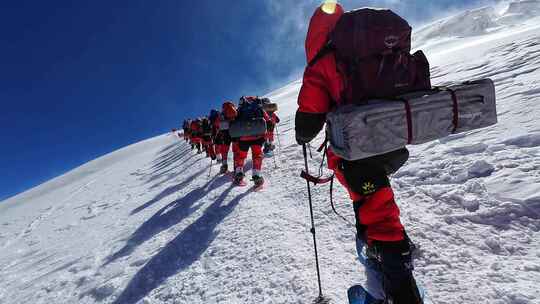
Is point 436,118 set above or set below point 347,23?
below

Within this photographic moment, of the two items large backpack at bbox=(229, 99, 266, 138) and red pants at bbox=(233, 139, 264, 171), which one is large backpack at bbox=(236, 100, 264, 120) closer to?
large backpack at bbox=(229, 99, 266, 138)

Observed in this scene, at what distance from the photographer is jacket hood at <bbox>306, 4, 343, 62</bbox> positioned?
2.49 metres

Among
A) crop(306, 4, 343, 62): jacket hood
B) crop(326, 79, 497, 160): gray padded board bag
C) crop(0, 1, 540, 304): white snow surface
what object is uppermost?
crop(306, 4, 343, 62): jacket hood

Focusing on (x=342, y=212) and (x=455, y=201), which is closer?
(x=455, y=201)

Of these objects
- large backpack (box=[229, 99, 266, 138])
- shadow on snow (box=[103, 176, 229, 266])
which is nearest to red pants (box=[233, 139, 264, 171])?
large backpack (box=[229, 99, 266, 138])

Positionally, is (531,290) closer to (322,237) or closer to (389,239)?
(389,239)

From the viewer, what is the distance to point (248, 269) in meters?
3.62

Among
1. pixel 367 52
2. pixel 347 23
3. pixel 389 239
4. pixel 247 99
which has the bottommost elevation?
pixel 389 239

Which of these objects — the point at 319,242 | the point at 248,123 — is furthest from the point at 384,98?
the point at 248,123

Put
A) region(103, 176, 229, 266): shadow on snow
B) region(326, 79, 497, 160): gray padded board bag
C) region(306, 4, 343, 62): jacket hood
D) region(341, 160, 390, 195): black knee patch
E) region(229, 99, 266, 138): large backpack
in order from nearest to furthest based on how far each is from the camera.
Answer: region(326, 79, 497, 160): gray padded board bag → region(341, 160, 390, 195): black knee patch → region(306, 4, 343, 62): jacket hood → region(103, 176, 229, 266): shadow on snow → region(229, 99, 266, 138): large backpack

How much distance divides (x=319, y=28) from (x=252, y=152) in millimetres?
5503

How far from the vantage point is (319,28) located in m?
2.51

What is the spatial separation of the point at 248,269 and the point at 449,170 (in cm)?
335

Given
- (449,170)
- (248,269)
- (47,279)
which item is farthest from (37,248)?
(449,170)
